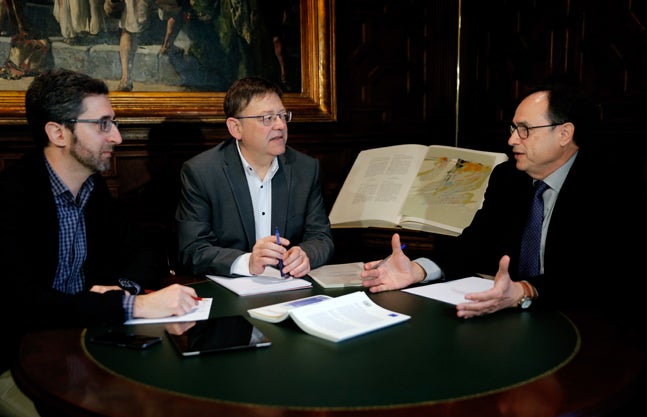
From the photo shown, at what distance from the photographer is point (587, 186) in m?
2.40

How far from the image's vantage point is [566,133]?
251 cm

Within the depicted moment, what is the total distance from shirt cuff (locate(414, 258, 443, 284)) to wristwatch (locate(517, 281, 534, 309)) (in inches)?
18.2

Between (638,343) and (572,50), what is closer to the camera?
(638,343)

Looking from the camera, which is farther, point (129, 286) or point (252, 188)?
point (252, 188)

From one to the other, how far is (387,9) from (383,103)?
64cm

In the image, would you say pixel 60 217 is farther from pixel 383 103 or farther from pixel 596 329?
pixel 383 103

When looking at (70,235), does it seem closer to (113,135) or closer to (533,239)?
(113,135)

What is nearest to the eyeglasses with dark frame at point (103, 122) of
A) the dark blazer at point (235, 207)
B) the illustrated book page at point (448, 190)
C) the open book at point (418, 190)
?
the dark blazer at point (235, 207)

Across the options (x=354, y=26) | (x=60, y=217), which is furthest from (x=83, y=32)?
(x=354, y=26)

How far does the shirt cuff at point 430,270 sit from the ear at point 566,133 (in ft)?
2.45

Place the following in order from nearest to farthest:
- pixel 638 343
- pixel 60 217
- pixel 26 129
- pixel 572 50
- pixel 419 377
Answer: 1. pixel 419 377
2. pixel 638 343
3. pixel 60 217
4. pixel 26 129
5. pixel 572 50

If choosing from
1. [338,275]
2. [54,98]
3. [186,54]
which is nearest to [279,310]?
[338,275]

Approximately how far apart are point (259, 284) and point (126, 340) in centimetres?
70

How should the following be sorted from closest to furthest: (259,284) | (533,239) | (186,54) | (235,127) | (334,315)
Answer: (334,315)
(259,284)
(533,239)
(235,127)
(186,54)
